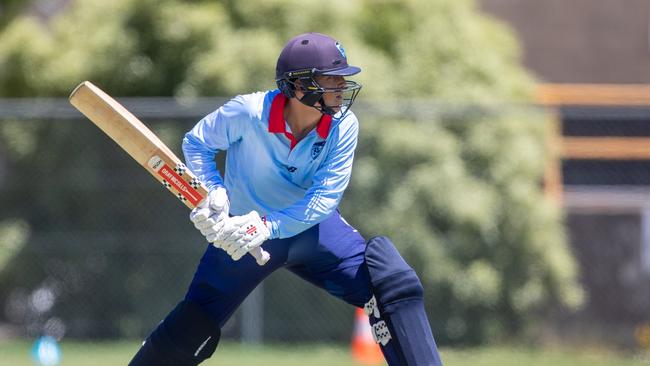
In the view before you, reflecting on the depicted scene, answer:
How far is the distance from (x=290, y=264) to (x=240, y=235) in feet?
1.74

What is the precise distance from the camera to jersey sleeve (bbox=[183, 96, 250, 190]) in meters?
5.04

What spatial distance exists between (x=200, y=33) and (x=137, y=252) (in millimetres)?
2194

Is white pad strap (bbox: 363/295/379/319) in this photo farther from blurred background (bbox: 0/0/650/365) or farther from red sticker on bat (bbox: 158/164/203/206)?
A: blurred background (bbox: 0/0/650/365)

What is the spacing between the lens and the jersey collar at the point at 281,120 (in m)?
5.01

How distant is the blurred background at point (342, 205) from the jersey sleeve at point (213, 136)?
5049mm

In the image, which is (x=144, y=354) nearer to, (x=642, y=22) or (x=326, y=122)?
(x=326, y=122)

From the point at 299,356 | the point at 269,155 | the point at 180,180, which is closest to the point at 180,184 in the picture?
the point at 180,180

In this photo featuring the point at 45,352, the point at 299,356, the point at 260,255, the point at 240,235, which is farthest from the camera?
the point at 299,356

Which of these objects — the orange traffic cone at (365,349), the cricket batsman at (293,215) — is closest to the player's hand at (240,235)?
the cricket batsman at (293,215)

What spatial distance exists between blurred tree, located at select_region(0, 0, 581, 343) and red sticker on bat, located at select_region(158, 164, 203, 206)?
215 inches

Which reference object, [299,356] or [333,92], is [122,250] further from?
[333,92]

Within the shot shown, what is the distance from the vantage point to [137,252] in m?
10.6

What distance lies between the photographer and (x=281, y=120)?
5023 mm

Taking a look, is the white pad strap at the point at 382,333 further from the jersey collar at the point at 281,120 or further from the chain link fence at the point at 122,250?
the chain link fence at the point at 122,250
